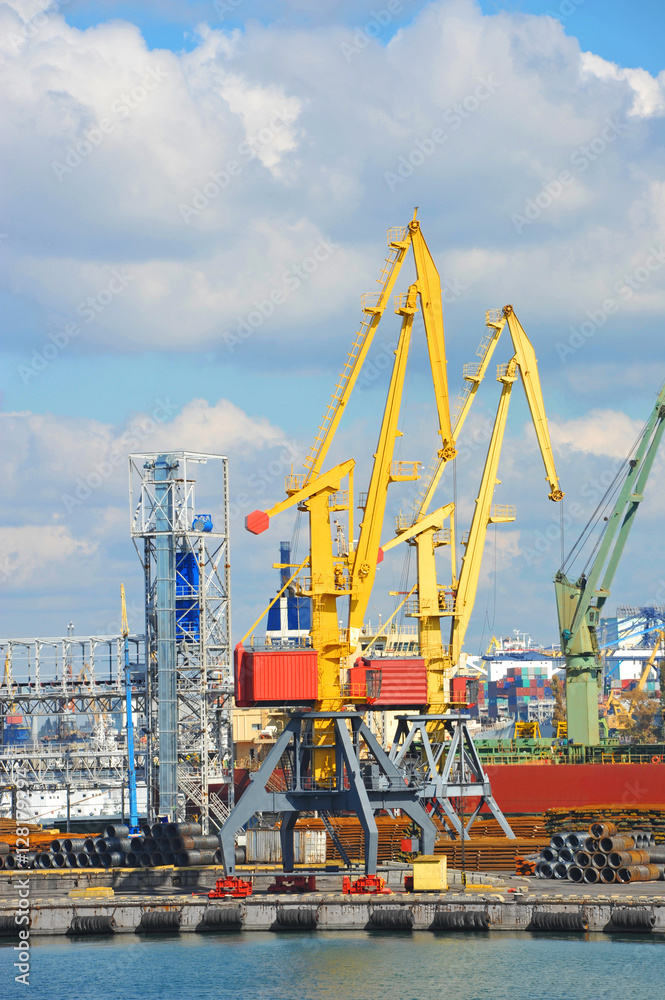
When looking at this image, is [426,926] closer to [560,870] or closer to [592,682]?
[560,870]

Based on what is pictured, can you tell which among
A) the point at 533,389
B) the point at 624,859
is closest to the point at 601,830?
the point at 624,859

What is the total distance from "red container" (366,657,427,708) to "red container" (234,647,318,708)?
12.0 m

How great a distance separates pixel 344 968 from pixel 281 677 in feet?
38.7

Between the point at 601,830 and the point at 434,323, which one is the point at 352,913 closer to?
the point at 601,830

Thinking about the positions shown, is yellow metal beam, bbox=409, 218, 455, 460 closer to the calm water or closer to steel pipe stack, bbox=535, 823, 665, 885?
steel pipe stack, bbox=535, 823, 665, 885

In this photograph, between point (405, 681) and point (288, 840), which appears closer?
point (288, 840)

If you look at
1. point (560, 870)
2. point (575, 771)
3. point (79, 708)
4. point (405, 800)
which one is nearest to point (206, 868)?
point (405, 800)

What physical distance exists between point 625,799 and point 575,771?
122 inches

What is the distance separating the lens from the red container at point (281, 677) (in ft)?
169

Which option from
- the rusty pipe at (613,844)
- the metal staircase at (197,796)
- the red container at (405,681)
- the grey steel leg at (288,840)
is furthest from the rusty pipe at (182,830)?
the rusty pipe at (613,844)

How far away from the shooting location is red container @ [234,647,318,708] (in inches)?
2034

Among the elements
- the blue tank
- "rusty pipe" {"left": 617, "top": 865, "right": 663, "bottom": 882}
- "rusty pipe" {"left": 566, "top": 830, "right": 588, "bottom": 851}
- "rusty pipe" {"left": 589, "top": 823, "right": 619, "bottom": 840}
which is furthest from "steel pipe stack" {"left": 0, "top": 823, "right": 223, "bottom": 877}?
the blue tank

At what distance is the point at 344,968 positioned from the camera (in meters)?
43.4

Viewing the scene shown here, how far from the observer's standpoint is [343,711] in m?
52.2
